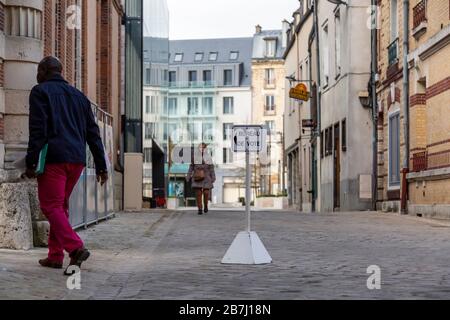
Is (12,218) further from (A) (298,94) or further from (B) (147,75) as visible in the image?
(A) (298,94)

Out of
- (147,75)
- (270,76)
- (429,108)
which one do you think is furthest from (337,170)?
(270,76)

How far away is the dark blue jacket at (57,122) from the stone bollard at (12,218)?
1960 mm

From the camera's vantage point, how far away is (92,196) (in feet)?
47.7

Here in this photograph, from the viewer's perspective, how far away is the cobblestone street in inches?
268

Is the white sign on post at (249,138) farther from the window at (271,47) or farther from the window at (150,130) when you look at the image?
the window at (271,47)

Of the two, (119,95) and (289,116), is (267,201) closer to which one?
(289,116)

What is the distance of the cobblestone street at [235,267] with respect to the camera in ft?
22.3

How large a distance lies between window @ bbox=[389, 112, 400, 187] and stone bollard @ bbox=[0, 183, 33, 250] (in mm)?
15017

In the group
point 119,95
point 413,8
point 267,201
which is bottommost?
point 267,201

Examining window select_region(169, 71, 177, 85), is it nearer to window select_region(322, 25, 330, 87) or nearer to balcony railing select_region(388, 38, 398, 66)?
window select_region(322, 25, 330, 87)

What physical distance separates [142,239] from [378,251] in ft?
10.7

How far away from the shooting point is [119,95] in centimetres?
2498
